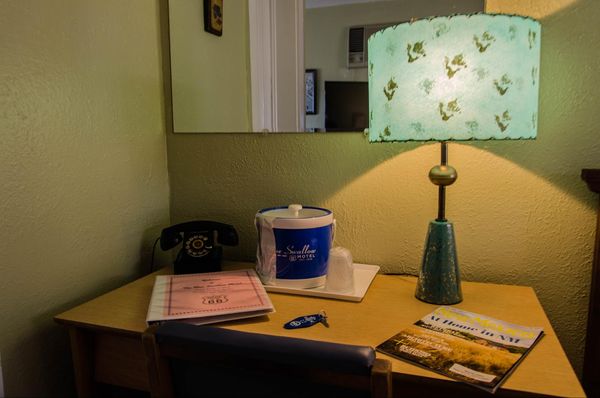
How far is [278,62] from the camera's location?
1.25m

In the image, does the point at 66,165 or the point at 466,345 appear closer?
the point at 466,345

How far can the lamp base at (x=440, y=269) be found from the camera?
95 cm

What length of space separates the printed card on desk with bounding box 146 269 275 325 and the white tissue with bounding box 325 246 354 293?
0.16 meters

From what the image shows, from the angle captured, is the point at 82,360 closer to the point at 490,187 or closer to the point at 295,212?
the point at 295,212

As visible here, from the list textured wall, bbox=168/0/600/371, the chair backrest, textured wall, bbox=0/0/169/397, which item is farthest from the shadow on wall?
textured wall, bbox=0/0/169/397

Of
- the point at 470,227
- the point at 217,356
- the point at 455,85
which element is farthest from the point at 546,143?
the point at 217,356

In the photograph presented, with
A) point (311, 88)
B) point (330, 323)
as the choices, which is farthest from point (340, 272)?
point (311, 88)

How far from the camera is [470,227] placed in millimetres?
1112

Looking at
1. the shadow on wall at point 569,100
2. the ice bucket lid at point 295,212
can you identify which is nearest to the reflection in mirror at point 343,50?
the ice bucket lid at point 295,212

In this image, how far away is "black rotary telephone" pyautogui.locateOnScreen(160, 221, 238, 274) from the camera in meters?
1.18

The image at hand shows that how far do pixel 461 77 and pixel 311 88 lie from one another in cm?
48

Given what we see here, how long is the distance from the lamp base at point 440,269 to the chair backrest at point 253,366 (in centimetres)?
39

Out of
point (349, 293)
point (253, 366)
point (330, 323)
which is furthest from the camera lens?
point (349, 293)

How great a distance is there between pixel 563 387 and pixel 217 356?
1.66ft
